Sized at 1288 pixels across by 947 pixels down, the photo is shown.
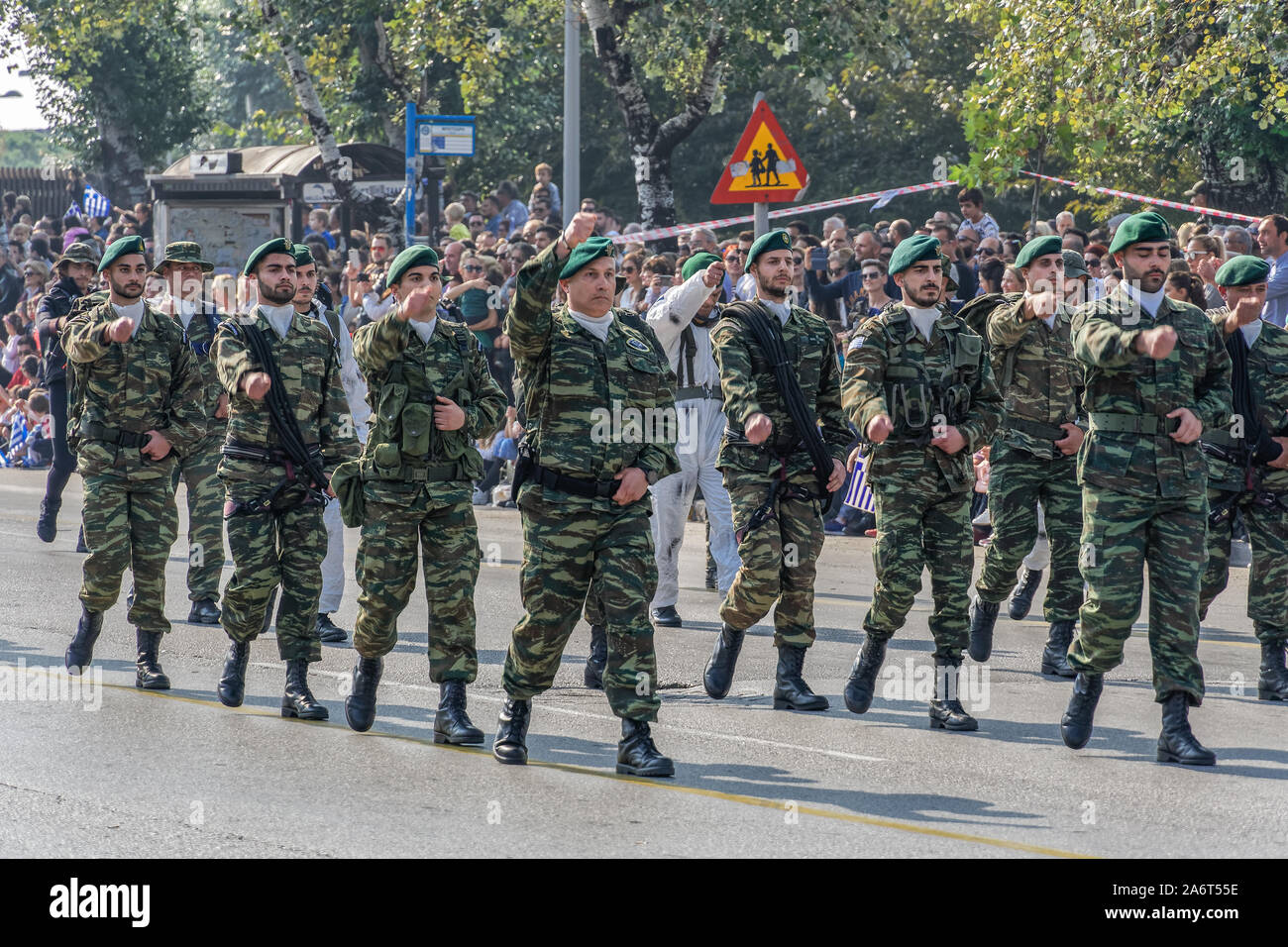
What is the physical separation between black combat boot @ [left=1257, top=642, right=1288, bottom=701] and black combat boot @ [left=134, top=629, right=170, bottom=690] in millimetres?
5463

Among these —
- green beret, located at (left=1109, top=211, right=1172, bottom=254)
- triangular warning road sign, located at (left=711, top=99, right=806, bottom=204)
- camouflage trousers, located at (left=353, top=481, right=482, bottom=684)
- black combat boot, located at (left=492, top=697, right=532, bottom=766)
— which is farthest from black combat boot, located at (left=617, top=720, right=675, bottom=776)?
triangular warning road sign, located at (left=711, top=99, right=806, bottom=204)

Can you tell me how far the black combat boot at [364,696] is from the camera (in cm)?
779

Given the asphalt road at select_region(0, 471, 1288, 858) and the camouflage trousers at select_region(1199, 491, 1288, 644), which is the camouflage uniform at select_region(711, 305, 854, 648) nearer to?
the asphalt road at select_region(0, 471, 1288, 858)

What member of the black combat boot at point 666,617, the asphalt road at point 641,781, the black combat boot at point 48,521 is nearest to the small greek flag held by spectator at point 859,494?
the black combat boot at point 666,617

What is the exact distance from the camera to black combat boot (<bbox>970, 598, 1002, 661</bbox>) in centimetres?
963

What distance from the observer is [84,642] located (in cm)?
922

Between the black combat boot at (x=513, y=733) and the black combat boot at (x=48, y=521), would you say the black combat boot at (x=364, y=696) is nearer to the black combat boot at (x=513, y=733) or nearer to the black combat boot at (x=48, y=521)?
the black combat boot at (x=513, y=733)

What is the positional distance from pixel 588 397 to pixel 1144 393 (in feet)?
7.72

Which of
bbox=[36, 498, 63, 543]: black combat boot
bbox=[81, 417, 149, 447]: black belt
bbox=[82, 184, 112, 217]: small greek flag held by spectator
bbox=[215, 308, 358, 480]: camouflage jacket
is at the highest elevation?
bbox=[82, 184, 112, 217]: small greek flag held by spectator

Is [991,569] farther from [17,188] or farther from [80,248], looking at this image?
[17,188]

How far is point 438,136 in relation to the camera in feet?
64.5

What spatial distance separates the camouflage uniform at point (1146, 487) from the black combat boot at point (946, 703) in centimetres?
71

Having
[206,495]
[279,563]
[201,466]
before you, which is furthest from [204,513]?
[279,563]

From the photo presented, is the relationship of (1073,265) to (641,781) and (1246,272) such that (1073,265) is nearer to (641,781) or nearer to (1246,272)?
(1246,272)
